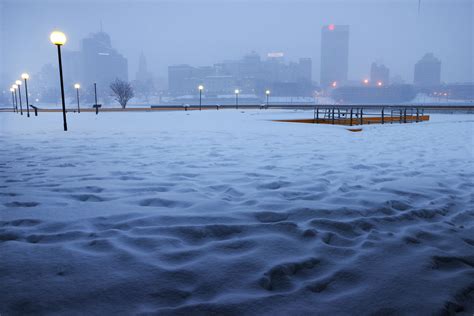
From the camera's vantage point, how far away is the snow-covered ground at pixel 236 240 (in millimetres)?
2443

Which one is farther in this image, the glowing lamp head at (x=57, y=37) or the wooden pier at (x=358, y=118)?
the wooden pier at (x=358, y=118)

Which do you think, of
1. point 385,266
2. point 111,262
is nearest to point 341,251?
point 385,266

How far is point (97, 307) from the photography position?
2.31m

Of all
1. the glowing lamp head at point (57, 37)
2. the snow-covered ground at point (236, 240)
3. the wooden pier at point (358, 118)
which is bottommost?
the snow-covered ground at point (236, 240)

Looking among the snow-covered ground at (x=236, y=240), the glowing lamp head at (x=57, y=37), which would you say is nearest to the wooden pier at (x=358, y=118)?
the glowing lamp head at (x=57, y=37)

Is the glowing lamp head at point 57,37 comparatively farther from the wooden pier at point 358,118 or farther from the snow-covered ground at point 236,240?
the wooden pier at point 358,118

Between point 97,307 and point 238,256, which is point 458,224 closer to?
point 238,256

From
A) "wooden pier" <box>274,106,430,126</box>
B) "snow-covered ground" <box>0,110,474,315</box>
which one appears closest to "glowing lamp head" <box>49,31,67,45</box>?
"snow-covered ground" <box>0,110,474,315</box>

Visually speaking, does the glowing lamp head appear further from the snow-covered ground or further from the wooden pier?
the wooden pier

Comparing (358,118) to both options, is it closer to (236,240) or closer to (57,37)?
(57,37)

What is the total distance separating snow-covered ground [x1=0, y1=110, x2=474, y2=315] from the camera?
244 cm

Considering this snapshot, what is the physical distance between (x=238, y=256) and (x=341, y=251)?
94 centimetres

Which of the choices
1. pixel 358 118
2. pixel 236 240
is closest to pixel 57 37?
pixel 236 240

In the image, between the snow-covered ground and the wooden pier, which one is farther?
the wooden pier
